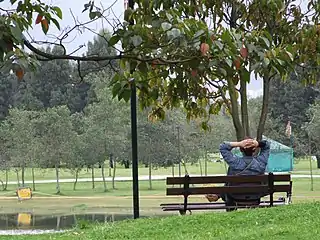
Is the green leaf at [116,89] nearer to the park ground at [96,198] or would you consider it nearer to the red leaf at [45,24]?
the red leaf at [45,24]

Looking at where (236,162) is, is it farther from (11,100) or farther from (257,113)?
(11,100)

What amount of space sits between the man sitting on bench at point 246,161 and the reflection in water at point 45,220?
4092mm

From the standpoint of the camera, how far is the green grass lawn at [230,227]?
5.32 meters

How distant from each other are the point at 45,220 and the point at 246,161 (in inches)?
284

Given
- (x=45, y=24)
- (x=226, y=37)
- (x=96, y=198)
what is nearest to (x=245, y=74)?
(x=226, y=37)

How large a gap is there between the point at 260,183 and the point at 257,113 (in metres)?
22.2

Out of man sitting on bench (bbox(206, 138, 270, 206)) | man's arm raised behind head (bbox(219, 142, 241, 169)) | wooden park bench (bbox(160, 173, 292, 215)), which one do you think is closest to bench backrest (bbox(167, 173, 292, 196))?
wooden park bench (bbox(160, 173, 292, 215))

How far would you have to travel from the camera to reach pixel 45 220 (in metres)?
14.3

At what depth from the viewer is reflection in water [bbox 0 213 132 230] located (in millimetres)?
12477

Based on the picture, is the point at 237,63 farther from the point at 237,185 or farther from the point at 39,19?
the point at 237,185

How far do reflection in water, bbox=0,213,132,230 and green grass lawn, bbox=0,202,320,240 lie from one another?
535 cm

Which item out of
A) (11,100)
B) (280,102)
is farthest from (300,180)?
(11,100)

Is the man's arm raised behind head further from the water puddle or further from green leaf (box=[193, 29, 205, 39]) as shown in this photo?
green leaf (box=[193, 29, 205, 39])

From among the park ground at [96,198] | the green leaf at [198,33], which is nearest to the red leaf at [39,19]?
the green leaf at [198,33]
